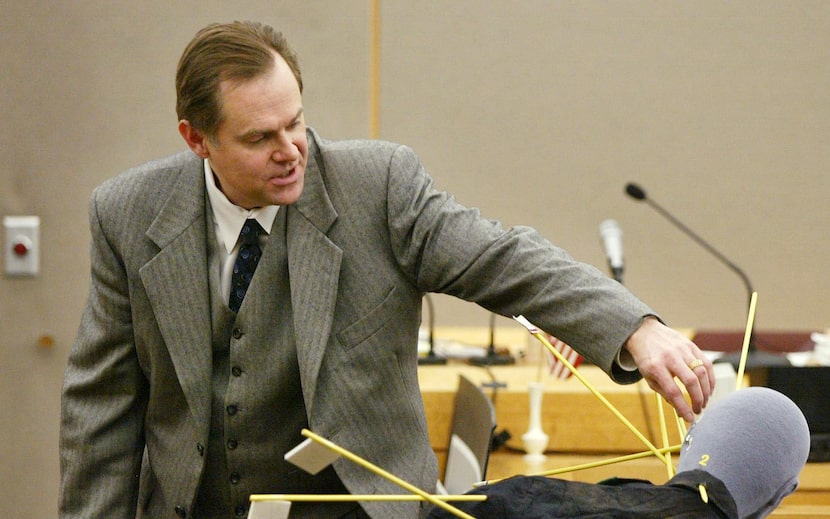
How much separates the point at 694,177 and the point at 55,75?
2.28m

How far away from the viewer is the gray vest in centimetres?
144

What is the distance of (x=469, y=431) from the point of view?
2.16m

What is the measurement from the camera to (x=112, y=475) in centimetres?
153

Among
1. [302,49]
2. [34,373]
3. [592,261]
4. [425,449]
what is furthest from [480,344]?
[425,449]

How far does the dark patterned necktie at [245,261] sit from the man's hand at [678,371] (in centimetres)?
58

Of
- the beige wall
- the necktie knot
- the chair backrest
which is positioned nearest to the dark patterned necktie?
the necktie knot

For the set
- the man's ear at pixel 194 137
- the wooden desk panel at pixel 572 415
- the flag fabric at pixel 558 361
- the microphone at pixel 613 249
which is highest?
the man's ear at pixel 194 137

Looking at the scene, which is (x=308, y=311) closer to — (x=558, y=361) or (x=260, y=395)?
(x=260, y=395)

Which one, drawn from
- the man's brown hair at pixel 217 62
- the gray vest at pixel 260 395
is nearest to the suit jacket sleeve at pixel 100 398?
the gray vest at pixel 260 395

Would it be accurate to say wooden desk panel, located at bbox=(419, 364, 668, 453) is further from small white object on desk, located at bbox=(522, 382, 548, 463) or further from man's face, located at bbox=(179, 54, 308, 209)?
man's face, located at bbox=(179, 54, 308, 209)

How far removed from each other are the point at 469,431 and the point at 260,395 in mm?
803

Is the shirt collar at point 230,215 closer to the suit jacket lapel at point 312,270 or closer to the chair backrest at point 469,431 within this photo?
the suit jacket lapel at point 312,270

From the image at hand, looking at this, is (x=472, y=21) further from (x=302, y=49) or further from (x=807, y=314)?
(x=807, y=314)

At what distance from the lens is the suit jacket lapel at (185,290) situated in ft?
4.74
